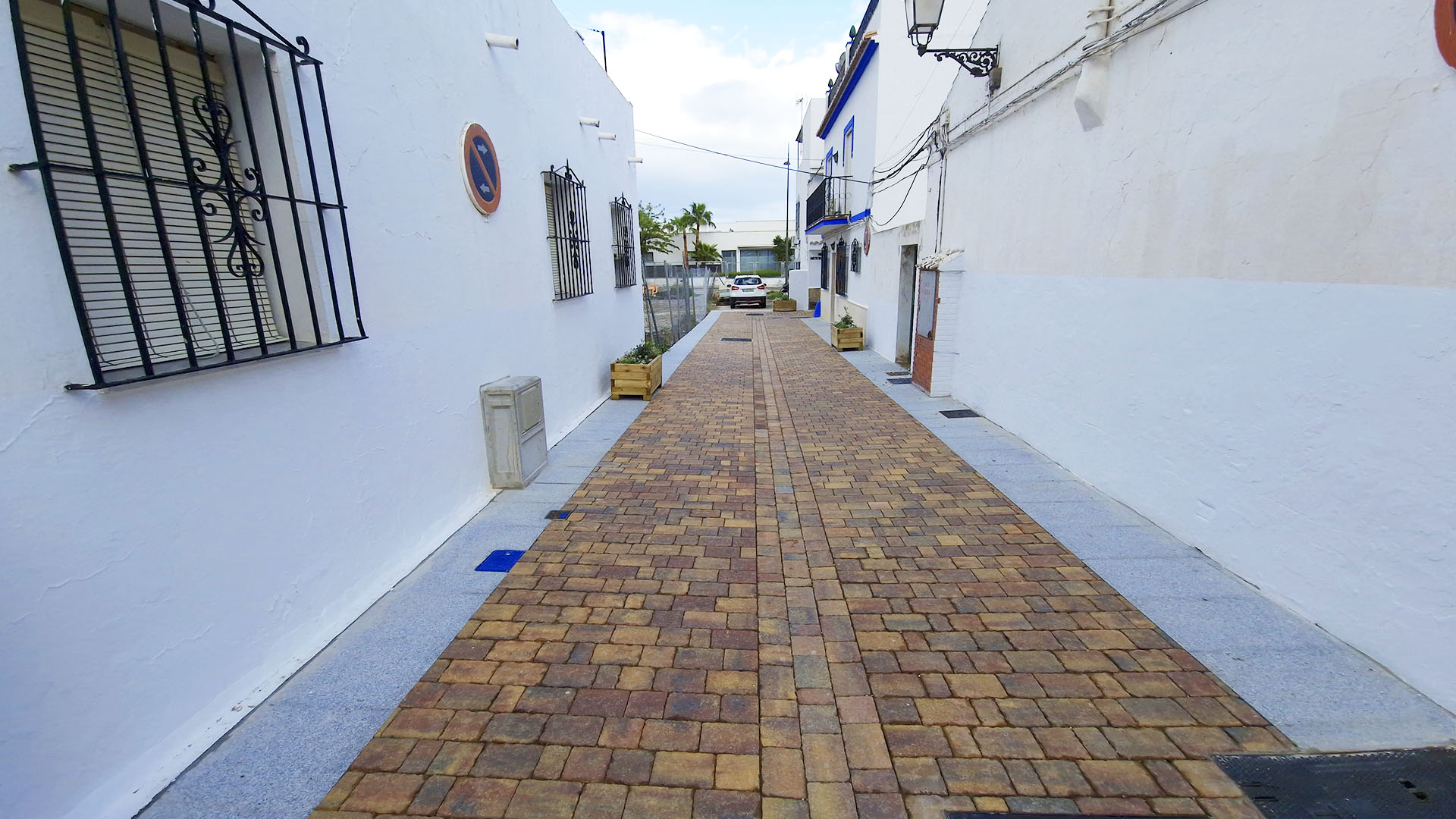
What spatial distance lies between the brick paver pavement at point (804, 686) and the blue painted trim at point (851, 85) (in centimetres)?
1144

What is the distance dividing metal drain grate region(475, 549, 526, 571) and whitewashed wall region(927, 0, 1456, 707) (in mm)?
4423

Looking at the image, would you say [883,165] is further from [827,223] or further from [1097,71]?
[1097,71]

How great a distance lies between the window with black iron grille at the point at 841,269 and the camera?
55.8ft

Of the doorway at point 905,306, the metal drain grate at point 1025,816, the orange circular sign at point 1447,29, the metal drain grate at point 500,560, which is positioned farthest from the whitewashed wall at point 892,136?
the metal drain grate at point 1025,816

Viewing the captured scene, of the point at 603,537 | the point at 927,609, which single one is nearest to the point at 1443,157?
the point at 927,609

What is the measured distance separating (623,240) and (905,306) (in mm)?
5119

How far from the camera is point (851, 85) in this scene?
15.1 m

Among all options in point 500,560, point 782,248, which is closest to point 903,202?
point 500,560

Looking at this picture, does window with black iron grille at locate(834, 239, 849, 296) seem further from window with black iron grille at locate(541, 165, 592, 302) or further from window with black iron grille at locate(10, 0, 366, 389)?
window with black iron grille at locate(10, 0, 366, 389)

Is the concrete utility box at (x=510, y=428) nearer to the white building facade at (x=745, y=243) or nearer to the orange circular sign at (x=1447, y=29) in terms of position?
the orange circular sign at (x=1447, y=29)

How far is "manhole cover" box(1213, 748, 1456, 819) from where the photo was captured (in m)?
2.10

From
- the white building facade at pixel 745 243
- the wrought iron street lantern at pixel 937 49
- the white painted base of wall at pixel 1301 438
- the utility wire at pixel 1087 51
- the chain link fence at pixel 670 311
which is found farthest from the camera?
the white building facade at pixel 745 243

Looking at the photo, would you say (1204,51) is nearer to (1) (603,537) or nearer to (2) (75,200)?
(1) (603,537)

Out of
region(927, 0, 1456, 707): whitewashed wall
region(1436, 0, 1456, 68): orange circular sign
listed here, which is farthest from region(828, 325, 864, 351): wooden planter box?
region(1436, 0, 1456, 68): orange circular sign
